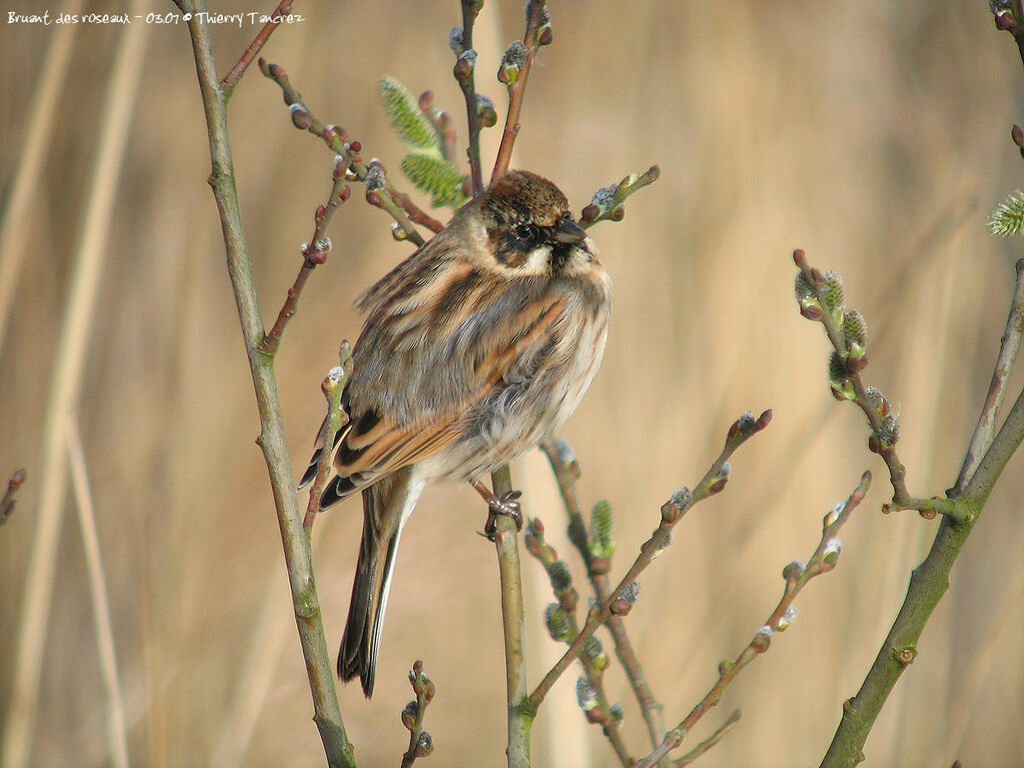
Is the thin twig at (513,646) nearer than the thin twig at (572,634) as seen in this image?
Yes

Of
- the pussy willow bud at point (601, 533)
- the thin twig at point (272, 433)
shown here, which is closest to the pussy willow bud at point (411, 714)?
the thin twig at point (272, 433)

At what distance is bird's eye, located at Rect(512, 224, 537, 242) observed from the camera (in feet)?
8.33

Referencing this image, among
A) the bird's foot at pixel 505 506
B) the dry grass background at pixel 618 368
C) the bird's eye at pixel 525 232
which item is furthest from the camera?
the dry grass background at pixel 618 368

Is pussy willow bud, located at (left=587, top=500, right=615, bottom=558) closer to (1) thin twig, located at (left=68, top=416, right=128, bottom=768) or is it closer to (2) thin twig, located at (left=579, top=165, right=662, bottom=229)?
(2) thin twig, located at (left=579, top=165, right=662, bottom=229)

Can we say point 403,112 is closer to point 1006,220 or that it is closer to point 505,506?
point 505,506

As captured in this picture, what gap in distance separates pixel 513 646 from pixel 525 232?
1.26 m

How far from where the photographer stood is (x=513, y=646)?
1.59 metres

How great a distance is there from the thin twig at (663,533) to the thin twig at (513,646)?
4 cm

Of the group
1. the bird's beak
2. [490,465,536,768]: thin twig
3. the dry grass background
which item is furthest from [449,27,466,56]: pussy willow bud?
[490,465,536,768]: thin twig

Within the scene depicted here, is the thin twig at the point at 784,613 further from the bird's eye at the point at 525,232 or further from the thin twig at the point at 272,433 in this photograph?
the bird's eye at the point at 525,232

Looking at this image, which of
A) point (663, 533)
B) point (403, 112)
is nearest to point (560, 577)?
point (663, 533)

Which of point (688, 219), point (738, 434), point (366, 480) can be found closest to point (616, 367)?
point (688, 219)

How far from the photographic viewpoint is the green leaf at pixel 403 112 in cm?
177

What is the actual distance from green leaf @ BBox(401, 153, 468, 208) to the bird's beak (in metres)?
0.55
